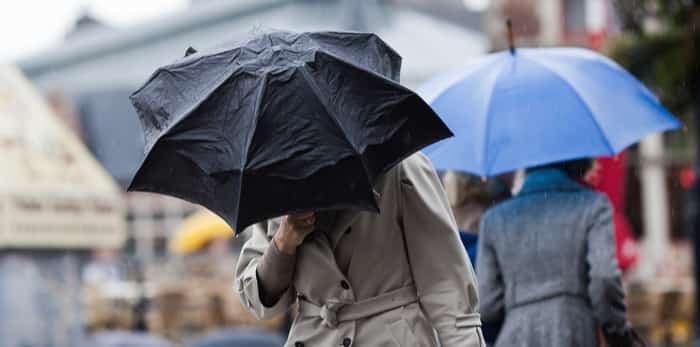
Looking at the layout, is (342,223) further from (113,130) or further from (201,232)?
(113,130)

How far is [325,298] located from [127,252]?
4687 cm

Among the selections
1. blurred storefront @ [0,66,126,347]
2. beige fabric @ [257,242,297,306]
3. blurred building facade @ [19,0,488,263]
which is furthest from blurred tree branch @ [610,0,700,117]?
blurred building facade @ [19,0,488,263]

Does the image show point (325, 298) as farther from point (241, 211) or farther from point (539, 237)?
point (539, 237)

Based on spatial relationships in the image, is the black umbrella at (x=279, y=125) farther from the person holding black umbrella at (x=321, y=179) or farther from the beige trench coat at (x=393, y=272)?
the beige trench coat at (x=393, y=272)

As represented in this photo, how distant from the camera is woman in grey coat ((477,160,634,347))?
5.54 metres

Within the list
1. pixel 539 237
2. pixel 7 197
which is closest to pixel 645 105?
pixel 539 237

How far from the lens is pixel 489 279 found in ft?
19.1

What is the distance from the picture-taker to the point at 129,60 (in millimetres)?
56031

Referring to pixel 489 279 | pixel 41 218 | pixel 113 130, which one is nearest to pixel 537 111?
pixel 489 279

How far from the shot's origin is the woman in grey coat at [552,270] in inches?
218

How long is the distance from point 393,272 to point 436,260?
116 millimetres

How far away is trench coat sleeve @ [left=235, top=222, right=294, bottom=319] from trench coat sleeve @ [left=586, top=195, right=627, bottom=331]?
1.55m

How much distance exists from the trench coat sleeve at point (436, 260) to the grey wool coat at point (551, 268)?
1425 millimetres

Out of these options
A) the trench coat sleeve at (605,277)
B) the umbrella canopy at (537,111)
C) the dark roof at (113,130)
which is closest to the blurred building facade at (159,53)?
the dark roof at (113,130)
